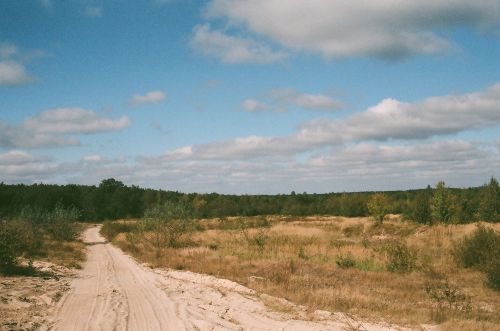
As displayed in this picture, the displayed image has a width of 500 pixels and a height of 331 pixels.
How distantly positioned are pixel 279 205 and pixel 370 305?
303 feet

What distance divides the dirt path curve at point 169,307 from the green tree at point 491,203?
115 feet

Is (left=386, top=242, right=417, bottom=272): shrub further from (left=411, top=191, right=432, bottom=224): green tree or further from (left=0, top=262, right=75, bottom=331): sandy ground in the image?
(left=411, top=191, right=432, bottom=224): green tree

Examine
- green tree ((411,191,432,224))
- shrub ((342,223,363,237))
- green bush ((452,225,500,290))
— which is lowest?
shrub ((342,223,363,237))

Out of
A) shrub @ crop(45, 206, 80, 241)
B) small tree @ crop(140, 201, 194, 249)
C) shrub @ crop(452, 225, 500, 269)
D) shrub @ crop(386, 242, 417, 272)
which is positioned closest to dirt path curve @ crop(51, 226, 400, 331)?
shrub @ crop(386, 242, 417, 272)

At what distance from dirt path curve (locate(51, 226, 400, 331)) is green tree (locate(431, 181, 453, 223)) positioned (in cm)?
2690

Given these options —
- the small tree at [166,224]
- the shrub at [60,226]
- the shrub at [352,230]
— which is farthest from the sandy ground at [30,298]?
the shrub at [352,230]

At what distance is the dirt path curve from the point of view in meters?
10.0

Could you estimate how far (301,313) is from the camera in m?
11.3

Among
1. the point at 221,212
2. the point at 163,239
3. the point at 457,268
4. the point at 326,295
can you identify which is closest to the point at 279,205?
the point at 221,212

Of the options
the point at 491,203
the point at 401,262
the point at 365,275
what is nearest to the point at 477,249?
the point at 401,262

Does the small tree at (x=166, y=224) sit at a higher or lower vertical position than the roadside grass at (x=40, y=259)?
higher

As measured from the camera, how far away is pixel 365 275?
56.0 ft

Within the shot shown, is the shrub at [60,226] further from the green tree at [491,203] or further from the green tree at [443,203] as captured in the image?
the green tree at [491,203]

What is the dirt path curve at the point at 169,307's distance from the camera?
10.0 m
